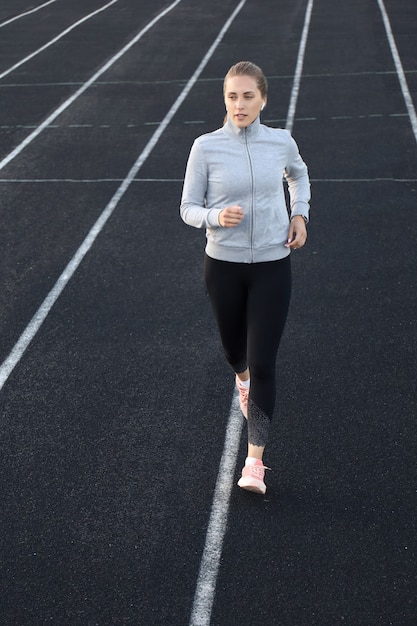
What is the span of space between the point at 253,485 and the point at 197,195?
1532 mm

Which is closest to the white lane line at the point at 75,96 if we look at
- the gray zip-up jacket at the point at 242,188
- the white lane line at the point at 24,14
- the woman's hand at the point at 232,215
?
the white lane line at the point at 24,14

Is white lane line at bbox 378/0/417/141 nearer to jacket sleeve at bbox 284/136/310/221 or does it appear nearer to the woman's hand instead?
jacket sleeve at bbox 284/136/310/221

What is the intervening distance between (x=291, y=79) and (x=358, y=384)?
10.0 meters

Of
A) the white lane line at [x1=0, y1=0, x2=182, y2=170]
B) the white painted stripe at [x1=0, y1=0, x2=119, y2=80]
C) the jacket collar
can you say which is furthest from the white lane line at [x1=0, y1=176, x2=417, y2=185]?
the white painted stripe at [x1=0, y1=0, x2=119, y2=80]

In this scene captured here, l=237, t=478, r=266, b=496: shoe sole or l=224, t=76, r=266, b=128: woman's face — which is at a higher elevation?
l=224, t=76, r=266, b=128: woman's face

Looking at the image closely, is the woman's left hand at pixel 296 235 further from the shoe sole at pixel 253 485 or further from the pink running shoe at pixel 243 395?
the shoe sole at pixel 253 485

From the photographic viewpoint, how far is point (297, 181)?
4.68m

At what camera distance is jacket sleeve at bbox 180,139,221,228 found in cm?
425

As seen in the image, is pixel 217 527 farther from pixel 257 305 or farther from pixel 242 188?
pixel 242 188

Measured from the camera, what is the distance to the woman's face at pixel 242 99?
4.21 meters

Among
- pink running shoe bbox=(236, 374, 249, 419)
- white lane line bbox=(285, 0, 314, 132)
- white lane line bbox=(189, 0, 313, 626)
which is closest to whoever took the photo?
white lane line bbox=(189, 0, 313, 626)

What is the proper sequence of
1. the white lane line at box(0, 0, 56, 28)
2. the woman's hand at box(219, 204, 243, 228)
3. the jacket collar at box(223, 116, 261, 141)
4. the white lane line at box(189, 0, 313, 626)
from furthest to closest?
the white lane line at box(0, 0, 56, 28) < the jacket collar at box(223, 116, 261, 141) < the woman's hand at box(219, 204, 243, 228) < the white lane line at box(189, 0, 313, 626)

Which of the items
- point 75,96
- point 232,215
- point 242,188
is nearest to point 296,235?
point 242,188

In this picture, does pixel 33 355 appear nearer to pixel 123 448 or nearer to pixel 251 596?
pixel 123 448
